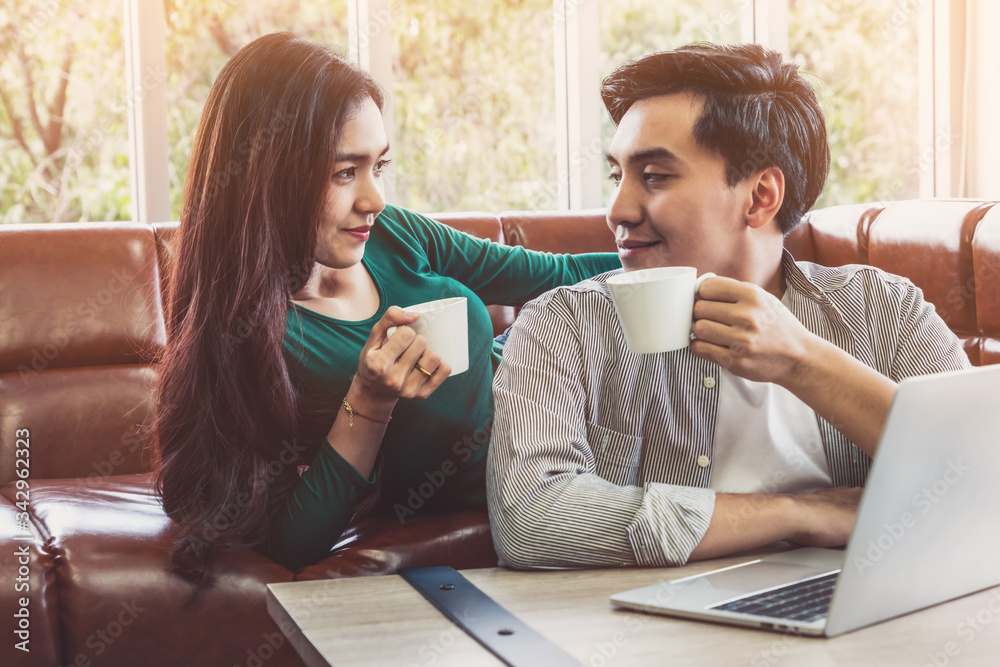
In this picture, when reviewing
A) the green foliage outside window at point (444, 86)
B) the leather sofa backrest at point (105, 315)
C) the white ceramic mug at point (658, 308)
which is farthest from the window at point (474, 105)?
the white ceramic mug at point (658, 308)

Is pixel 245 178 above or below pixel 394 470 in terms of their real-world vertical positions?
above

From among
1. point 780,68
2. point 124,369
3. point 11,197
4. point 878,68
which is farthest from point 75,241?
point 878,68

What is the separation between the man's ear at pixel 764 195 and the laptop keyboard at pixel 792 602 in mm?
753

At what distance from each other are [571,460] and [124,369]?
1702 millimetres

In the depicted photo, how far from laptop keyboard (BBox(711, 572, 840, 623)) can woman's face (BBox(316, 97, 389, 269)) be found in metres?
0.92

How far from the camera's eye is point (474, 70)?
352cm

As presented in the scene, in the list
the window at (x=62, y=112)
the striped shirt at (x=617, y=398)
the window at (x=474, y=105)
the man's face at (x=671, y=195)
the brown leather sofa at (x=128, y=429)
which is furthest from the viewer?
the window at (x=474, y=105)

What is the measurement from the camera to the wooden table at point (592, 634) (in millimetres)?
682

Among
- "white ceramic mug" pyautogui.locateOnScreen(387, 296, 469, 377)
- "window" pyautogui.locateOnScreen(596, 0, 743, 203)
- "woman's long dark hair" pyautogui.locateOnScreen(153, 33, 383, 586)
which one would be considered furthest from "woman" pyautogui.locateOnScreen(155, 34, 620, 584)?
"window" pyautogui.locateOnScreen(596, 0, 743, 203)

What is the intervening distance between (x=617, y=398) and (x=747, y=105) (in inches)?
20.6

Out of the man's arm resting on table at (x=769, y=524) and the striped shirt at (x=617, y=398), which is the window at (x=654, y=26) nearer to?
the striped shirt at (x=617, y=398)

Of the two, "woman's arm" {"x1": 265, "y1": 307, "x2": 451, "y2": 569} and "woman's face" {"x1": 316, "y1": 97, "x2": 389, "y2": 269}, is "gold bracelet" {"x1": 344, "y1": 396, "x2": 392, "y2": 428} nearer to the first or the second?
"woman's arm" {"x1": 265, "y1": 307, "x2": 451, "y2": 569}

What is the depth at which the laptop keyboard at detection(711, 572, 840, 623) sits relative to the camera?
750 millimetres

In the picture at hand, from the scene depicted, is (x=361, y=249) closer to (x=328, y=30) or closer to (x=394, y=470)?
(x=394, y=470)
